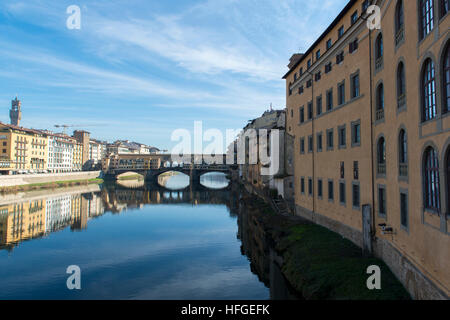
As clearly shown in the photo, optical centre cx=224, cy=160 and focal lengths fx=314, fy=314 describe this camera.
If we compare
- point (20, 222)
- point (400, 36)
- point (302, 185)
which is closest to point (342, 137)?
point (400, 36)

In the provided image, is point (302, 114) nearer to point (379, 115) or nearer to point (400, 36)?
point (379, 115)

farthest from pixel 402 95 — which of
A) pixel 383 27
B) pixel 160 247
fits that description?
pixel 160 247

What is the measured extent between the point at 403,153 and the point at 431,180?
355 centimetres

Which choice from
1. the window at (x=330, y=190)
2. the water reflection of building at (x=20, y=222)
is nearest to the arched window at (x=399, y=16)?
the window at (x=330, y=190)

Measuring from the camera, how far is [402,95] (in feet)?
49.7

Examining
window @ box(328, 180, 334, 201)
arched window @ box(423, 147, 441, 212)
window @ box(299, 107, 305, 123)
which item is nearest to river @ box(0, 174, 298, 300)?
window @ box(328, 180, 334, 201)

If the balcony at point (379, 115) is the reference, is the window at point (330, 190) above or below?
below

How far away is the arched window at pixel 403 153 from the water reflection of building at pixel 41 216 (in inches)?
1463

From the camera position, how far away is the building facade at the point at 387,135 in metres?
11.4

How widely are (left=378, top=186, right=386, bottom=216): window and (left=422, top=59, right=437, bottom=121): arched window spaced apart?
719 cm

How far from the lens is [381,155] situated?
19.1 m

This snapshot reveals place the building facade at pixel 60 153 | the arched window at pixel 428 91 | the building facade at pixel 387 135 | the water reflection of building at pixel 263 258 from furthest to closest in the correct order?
the building facade at pixel 60 153 → the water reflection of building at pixel 263 258 → the arched window at pixel 428 91 → the building facade at pixel 387 135

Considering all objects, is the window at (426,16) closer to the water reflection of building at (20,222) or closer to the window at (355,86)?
the window at (355,86)
